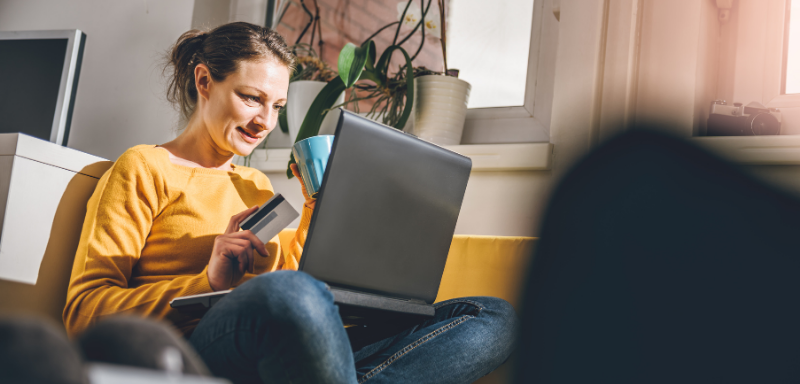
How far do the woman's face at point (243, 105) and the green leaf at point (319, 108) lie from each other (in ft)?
1.14

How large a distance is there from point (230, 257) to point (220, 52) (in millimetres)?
518

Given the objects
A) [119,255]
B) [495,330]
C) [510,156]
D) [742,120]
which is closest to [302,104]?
[510,156]

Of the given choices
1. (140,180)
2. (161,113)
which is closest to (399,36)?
(161,113)

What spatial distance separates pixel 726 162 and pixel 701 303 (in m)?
0.31

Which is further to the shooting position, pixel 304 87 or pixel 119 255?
pixel 304 87

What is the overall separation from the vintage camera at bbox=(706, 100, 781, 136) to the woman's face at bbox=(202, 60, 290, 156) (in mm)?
962

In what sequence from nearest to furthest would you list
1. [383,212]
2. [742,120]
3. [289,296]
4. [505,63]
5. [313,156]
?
[289,296]
[383,212]
[313,156]
[742,120]
[505,63]

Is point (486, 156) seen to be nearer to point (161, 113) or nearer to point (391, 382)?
point (391, 382)

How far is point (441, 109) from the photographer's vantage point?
4.99 ft

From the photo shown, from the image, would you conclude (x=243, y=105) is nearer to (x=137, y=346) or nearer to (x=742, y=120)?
(x=137, y=346)

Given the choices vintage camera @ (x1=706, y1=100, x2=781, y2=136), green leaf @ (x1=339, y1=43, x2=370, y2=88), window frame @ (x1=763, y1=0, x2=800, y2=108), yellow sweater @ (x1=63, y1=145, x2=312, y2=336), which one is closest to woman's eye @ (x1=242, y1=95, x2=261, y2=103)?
yellow sweater @ (x1=63, y1=145, x2=312, y2=336)

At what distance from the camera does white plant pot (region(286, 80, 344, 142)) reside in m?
1.70

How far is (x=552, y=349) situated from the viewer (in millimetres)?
1169

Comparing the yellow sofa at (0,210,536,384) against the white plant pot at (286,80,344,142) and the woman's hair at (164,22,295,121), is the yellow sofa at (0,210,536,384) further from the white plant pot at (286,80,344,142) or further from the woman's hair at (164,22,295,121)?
the white plant pot at (286,80,344,142)
